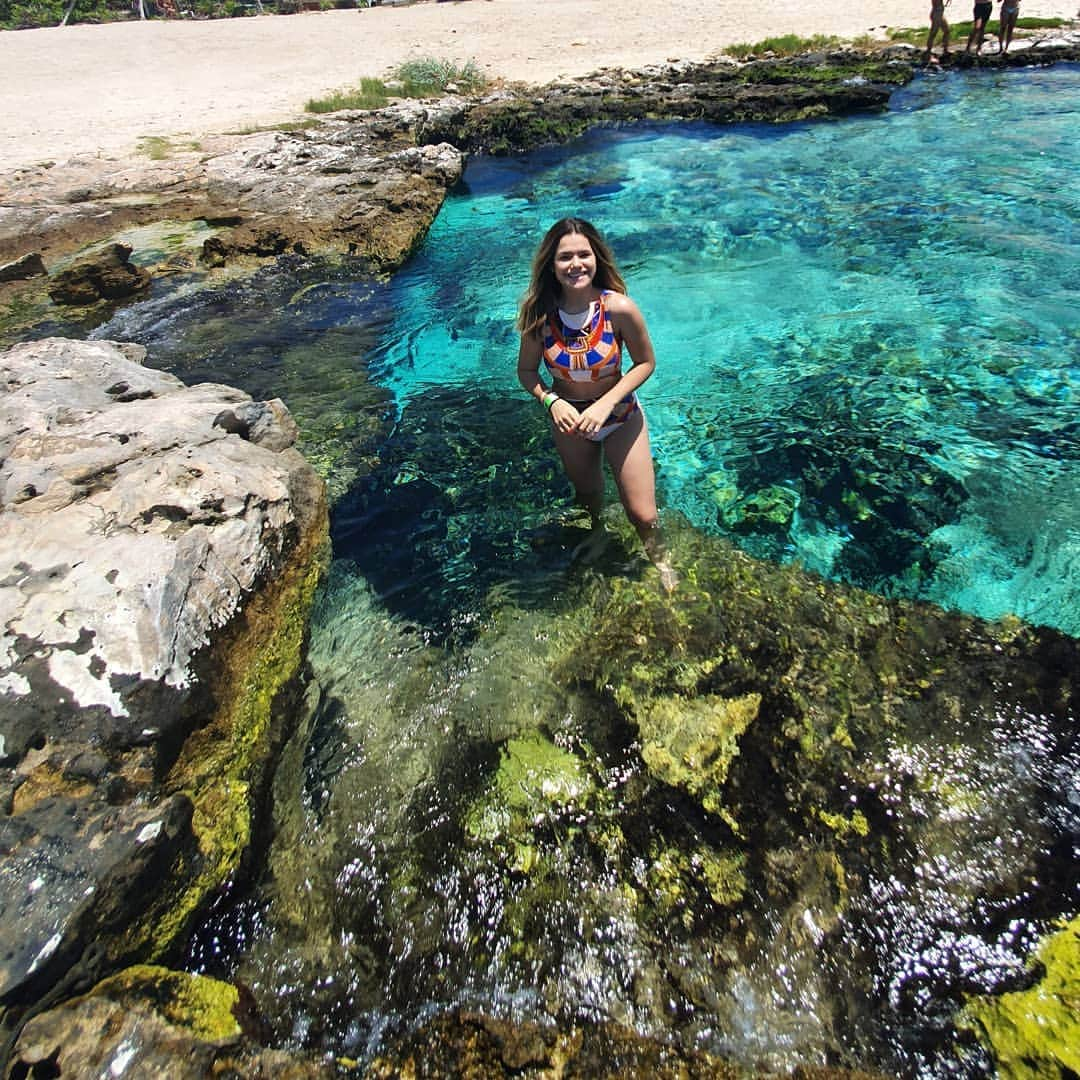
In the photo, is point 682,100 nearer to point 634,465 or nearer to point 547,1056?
point 634,465

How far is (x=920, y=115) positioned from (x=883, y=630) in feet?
49.5

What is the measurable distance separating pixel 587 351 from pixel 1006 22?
21.9 m

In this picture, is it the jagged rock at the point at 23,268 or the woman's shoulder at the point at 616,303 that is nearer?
the woman's shoulder at the point at 616,303

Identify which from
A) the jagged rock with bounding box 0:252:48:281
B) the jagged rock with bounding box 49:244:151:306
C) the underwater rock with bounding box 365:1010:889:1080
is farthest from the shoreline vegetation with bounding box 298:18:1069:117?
the underwater rock with bounding box 365:1010:889:1080

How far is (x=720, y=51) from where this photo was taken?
2105 cm

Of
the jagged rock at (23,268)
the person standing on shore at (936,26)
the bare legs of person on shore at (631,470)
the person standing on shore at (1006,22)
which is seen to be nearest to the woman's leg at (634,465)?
the bare legs of person on shore at (631,470)

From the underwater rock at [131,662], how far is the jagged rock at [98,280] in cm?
481

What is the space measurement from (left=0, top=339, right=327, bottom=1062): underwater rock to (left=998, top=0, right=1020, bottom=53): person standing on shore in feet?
74.0

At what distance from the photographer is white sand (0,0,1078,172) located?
16.8 metres

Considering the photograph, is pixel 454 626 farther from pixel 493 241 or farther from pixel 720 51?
pixel 720 51

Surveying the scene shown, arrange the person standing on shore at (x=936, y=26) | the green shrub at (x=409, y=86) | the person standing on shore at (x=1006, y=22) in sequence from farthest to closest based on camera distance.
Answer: the green shrub at (x=409, y=86) → the person standing on shore at (x=1006, y=22) → the person standing on shore at (x=936, y=26)

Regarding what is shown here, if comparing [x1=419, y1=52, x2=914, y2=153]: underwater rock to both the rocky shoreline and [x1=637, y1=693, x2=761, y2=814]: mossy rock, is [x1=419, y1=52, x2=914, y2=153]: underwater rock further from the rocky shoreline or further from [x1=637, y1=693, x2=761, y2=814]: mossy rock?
[x1=637, y1=693, x2=761, y2=814]: mossy rock

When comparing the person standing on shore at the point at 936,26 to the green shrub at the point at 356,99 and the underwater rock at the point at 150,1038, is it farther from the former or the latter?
the underwater rock at the point at 150,1038

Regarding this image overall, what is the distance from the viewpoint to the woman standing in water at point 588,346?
348 centimetres
